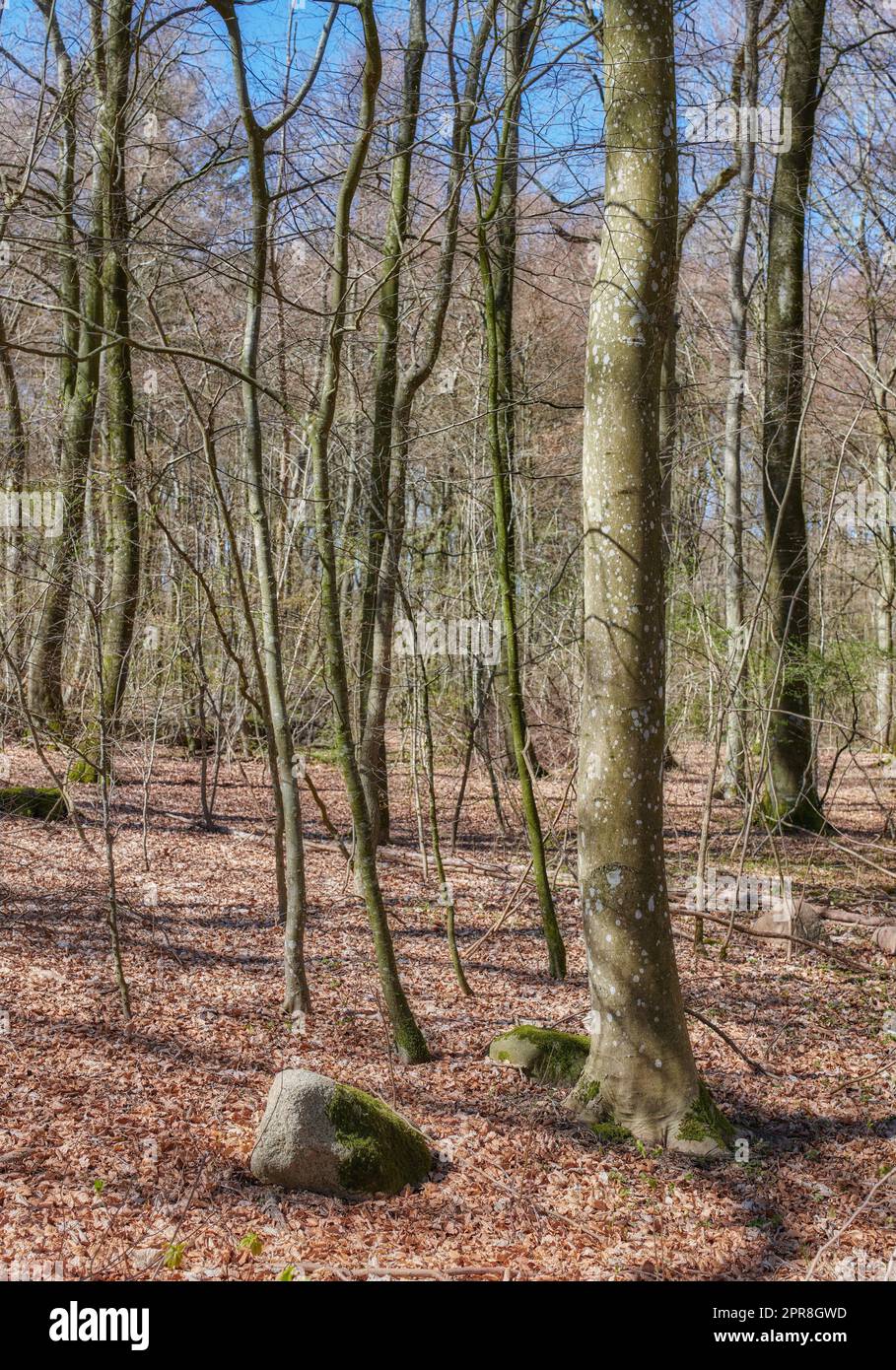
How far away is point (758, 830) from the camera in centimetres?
1149

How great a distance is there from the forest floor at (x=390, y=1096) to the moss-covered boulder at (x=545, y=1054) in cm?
11

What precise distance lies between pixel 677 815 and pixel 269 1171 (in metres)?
9.57

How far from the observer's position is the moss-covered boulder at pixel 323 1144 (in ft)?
12.9

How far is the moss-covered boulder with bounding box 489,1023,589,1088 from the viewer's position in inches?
197

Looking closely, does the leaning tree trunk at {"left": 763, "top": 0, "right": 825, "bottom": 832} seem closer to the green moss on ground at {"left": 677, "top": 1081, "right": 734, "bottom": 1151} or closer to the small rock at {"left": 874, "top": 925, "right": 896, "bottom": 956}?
the small rock at {"left": 874, "top": 925, "right": 896, "bottom": 956}

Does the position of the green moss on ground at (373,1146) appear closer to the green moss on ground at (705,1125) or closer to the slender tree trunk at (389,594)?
the green moss on ground at (705,1125)

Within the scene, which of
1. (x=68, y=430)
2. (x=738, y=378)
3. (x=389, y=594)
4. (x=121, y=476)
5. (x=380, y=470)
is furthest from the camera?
(x=68, y=430)

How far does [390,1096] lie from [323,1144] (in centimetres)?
91

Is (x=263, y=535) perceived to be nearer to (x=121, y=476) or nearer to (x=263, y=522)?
(x=263, y=522)


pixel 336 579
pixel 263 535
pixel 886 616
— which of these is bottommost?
pixel 336 579

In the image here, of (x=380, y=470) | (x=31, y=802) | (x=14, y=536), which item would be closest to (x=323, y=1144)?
(x=380, y=470)

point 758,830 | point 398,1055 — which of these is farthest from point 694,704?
point 398,1055

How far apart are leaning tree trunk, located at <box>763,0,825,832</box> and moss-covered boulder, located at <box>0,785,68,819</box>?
7153 millimetres

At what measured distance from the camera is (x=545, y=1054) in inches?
201
